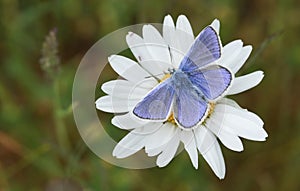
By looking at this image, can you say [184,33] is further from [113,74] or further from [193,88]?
[113,74]

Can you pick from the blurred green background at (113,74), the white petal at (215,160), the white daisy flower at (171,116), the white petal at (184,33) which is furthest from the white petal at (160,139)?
the blurred green background at (113,74)

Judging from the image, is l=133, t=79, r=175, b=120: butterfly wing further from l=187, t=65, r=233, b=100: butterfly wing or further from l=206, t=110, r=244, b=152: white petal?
l=206, t=110, r=244, b=152: white petal

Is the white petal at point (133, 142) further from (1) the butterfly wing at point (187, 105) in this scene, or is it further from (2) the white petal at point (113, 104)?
(1) the butterfly wing at point (187, 105)

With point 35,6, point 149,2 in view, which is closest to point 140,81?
point 149,2

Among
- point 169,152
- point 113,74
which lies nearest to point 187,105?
point 169,152

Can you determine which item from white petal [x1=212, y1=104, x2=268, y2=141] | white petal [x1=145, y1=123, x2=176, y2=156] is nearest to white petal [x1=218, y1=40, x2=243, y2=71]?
white petal [x1=212, y1=104, x2=268, y2=141]

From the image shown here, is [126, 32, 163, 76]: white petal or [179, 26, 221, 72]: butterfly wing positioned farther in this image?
[126, 32, 163, 76]: white petal
